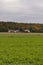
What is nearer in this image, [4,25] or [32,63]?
[32,63]

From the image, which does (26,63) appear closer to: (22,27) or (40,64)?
(40,64)

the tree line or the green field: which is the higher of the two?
the green field

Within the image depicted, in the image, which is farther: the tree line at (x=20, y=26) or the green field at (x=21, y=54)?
the tree line at (x=20, y=26)

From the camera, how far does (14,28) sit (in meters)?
89.3

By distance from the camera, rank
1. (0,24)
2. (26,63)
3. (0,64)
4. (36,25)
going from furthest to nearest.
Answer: (36,25) < (0,24) < (26,63) < (0,64)

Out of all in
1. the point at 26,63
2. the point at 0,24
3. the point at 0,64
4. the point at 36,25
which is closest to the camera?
the point at 0,64

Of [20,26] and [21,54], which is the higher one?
[21,54]

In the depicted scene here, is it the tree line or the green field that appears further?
the tree line

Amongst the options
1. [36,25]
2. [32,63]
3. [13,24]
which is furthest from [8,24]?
[32,63]

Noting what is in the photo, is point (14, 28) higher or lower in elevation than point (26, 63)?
lower

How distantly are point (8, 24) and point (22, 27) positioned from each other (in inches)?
248

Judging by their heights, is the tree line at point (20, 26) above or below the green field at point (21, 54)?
below

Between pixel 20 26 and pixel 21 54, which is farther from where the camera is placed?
pixel 20 26

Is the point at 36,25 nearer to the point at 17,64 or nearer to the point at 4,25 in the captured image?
the point at 4,25
